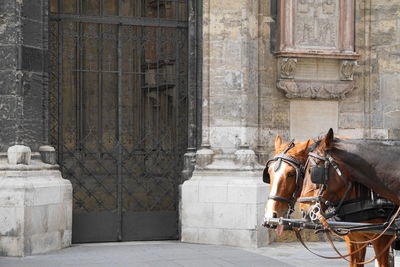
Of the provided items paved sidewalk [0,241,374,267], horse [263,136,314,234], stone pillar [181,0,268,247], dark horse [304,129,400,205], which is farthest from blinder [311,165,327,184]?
stone pillar [181,0,268,247]

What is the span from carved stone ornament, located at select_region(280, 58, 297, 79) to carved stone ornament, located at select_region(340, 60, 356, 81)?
0.82m

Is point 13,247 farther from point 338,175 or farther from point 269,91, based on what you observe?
point 338,175

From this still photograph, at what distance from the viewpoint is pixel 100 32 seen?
1100cm

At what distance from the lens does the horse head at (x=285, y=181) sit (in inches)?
222

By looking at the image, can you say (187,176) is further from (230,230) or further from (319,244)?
(319,244)

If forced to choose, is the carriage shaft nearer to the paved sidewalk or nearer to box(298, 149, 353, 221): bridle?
box(298, 149, 353, 221): bridle

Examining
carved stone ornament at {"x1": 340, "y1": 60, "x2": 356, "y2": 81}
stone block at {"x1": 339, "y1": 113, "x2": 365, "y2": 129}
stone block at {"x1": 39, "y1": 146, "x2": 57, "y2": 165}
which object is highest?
carved stone ornament at {"x1": 340, "y1": 60, "x2": 356, "y2": 81}

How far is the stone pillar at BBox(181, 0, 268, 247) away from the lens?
1075cm

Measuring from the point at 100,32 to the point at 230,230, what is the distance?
3493 millimetres

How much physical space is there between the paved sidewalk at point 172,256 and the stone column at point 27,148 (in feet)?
0.99

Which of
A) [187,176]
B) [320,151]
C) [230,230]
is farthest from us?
[187,176]

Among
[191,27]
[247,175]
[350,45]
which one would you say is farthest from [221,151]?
[350,45]

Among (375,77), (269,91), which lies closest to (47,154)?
(269,91)

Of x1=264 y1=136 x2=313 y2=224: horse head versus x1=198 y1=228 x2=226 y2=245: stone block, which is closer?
x1=264 y1=136 x2=313 y2=224: horse head
